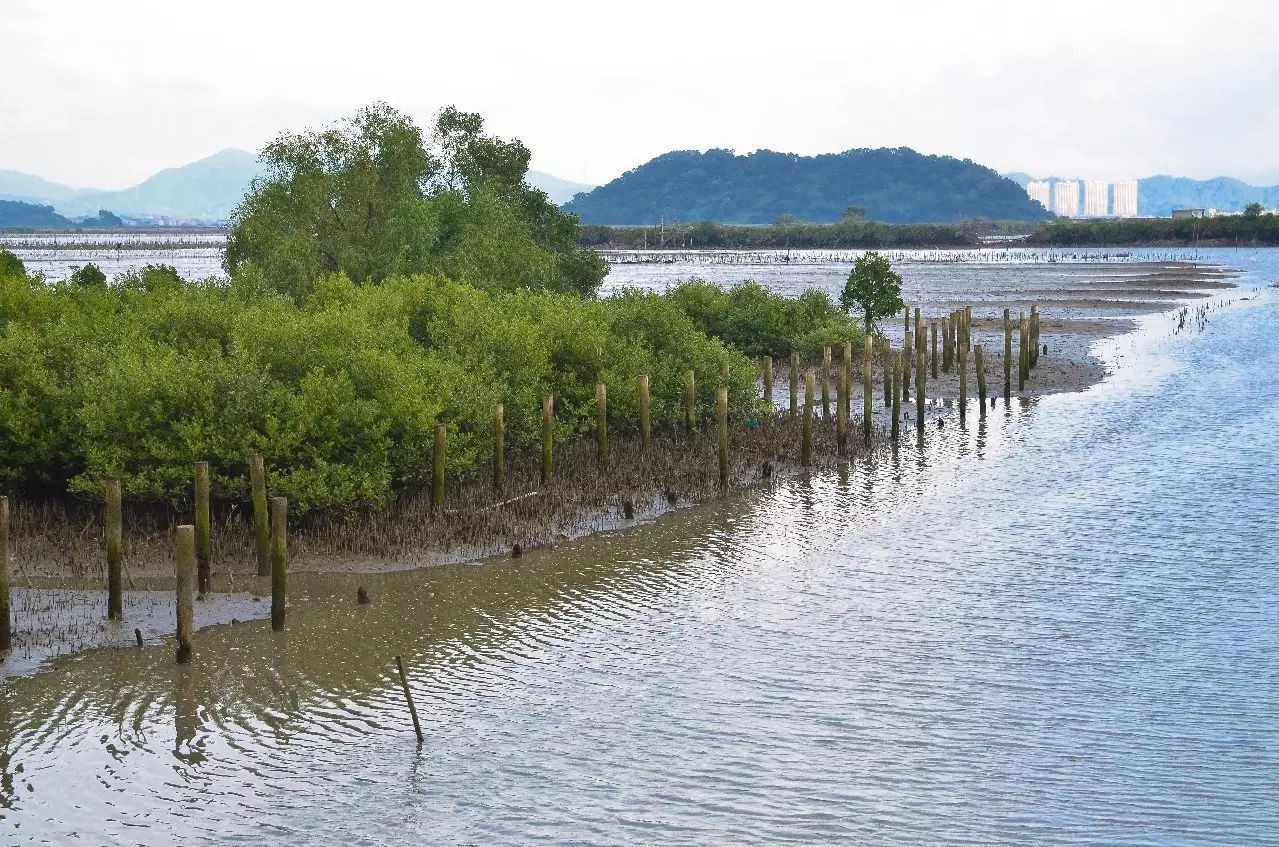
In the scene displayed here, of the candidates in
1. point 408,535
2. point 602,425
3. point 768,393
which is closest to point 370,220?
point 768,393

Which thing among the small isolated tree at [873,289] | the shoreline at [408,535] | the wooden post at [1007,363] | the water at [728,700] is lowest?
the water at [728,700]

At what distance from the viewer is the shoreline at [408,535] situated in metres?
19.4

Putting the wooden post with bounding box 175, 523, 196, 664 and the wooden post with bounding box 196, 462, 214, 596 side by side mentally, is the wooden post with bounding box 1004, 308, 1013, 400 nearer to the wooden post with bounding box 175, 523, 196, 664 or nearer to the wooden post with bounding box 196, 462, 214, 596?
the wooden post with bounding box 196, 462, 214, 596

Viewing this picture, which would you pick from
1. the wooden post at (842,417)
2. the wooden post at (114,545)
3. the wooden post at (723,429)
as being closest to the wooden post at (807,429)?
the wooden post at (842,417)

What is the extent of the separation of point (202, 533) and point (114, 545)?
137 cm

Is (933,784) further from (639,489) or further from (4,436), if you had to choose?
(4,436)

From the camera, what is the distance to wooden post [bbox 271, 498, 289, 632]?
18.1 m

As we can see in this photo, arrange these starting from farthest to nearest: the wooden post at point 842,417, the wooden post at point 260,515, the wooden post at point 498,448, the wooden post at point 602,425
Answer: the wooden post at point 842,417, the wooden post at point 602,425, the wooden post at point 498,448, the wooden post at point 260,515

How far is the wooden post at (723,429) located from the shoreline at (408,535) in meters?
0.37

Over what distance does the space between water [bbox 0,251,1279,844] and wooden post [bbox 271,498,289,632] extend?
16.8 inches

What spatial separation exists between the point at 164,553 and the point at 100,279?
26.5 metres

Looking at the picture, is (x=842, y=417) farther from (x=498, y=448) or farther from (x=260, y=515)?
(x=260, y=515)

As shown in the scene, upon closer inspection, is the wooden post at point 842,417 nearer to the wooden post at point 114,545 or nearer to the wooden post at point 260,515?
the wooden post at point 260,515

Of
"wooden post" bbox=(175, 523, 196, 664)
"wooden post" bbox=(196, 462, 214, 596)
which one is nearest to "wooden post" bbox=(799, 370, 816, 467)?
"wooden post" bbox=(196, 462, 214, 596)
